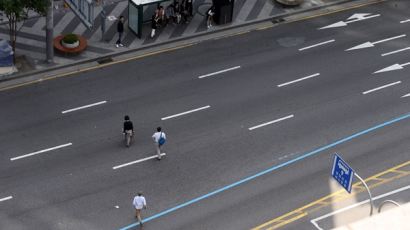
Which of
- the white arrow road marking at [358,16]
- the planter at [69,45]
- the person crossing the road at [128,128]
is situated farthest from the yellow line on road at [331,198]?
the planter at [69,45]

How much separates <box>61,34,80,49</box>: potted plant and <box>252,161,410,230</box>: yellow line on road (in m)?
15.4

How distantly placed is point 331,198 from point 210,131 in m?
6.48

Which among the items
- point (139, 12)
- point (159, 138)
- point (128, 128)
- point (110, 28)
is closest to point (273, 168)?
point (159, 138)

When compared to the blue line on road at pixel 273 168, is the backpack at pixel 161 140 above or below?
above

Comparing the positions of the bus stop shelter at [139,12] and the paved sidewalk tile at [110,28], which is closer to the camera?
the paved sidewalk tile at [110,28]

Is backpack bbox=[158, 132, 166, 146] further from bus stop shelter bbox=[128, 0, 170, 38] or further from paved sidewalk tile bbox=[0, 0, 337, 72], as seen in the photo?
bus stop shelter bbox=[128, 0, 170, 38]

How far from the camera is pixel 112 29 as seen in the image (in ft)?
136

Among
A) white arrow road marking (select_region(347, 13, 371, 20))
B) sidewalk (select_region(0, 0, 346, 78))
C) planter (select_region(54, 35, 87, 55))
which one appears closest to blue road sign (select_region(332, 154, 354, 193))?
sidewalk (select_region(0, 0, 346, 78))

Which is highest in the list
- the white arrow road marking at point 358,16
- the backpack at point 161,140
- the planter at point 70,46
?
the white arrow road marking at point 358,16

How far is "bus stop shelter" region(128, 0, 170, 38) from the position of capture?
133 ft

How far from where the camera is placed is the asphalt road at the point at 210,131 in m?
29.8

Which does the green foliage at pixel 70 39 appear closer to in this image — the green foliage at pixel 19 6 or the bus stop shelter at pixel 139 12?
the green foliage at pixel 19 6

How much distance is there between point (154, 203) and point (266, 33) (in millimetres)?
15753

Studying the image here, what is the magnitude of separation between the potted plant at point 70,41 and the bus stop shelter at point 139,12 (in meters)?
3.61
